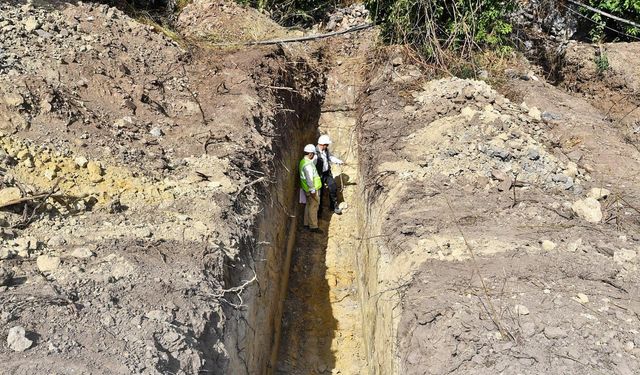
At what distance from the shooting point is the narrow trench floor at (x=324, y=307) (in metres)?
7.11

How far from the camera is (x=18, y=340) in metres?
3.67

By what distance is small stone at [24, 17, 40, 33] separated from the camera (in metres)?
7.78

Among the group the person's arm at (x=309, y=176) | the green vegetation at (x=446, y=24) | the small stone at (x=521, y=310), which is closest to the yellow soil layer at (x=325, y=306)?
the person's arm at (x=309, y=176)

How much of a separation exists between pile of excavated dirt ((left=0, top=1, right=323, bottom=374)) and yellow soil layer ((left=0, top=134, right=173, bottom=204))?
20 millimetres

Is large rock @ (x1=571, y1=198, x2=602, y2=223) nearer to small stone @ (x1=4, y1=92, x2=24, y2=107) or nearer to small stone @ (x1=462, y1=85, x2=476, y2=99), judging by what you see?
small stone @ (x1=462, y1=85, x2=476, y2=99)

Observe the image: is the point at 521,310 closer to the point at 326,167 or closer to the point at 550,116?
the point at 550,116

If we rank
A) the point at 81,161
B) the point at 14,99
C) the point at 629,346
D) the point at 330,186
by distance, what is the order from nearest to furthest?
1. the point at 629,346
2. the point at 81,161
3. the point at 14,99
4. the point at 330,186

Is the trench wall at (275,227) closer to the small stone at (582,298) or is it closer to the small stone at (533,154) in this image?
the small stone at (582,298)

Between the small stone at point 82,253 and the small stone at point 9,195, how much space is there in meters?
0.91

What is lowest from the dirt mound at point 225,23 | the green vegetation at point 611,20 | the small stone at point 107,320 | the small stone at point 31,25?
the small stone at point 107,320

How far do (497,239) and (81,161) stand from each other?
4.69 meters

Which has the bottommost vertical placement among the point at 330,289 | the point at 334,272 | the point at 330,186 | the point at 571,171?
the point at 330,289

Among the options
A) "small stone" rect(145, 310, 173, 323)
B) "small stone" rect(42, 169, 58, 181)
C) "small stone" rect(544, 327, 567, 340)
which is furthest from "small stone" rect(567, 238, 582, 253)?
"small stone" rect(42, 169, 58, 181)

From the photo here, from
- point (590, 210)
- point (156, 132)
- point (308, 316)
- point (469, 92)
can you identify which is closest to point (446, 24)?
point (469, 92)
